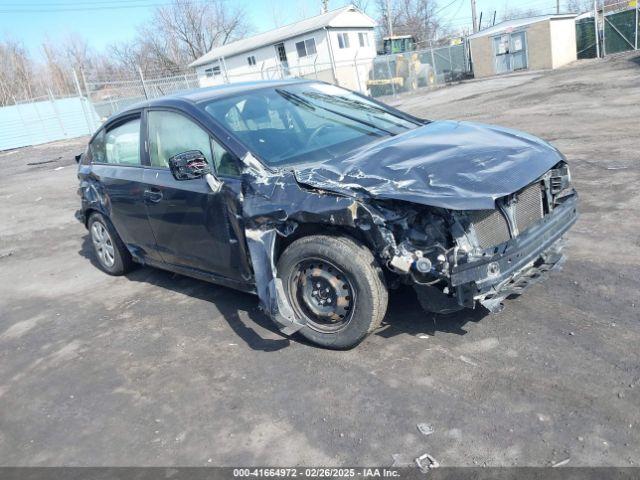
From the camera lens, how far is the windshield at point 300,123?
399cm

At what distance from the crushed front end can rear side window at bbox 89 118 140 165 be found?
2.88 metres

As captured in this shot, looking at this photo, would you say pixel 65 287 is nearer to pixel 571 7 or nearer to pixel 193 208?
pixel 193 208

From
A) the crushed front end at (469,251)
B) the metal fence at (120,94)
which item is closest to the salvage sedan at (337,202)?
the crushed front end at (469,251)

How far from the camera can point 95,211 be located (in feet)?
19.6

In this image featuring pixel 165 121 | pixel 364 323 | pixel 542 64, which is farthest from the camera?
pixel 542 64

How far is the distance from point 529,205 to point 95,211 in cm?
457

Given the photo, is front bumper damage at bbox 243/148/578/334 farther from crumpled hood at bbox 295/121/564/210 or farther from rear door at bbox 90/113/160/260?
rear door at bbox 90/113/160/260

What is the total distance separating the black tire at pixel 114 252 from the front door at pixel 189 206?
1.07 metres

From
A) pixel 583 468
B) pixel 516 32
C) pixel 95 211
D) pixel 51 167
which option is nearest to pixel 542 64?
pixel 516 32

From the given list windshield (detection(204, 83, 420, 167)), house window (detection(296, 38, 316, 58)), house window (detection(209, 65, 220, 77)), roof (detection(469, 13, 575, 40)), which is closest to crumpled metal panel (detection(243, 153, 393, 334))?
windshield (detection(204, 83, 420, 167))

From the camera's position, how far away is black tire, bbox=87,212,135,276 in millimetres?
5789

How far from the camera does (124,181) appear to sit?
5082mm

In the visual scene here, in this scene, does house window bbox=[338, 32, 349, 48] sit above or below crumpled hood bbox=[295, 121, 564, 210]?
above

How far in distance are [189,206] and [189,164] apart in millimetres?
519
